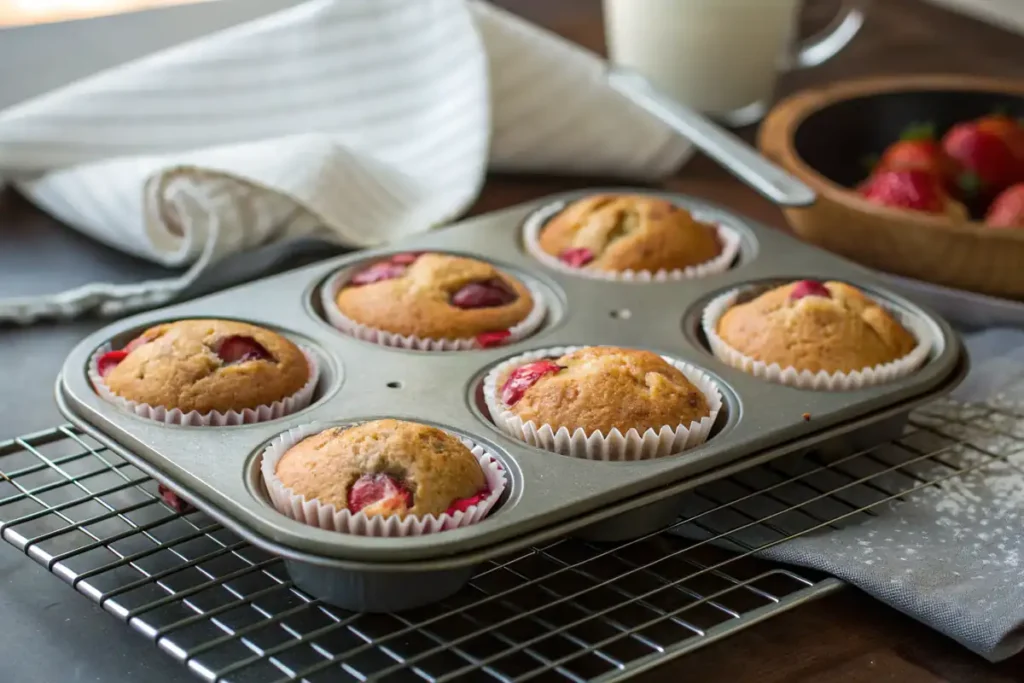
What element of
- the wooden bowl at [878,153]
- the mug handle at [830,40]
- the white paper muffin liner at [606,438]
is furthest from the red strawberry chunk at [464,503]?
the mug handle at [830,40]

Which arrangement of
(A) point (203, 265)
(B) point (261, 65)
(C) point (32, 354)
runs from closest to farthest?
(C) point (32, 354), (A) point (203, 265), (B) point (261, 65)

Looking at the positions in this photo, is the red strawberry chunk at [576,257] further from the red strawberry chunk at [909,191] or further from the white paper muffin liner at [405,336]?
the red strawberry chunk at [909,191]

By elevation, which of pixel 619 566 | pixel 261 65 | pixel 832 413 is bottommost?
pixel 619 566

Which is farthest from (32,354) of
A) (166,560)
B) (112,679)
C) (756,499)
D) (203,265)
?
(756,499)

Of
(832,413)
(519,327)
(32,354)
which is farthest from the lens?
(32,354)

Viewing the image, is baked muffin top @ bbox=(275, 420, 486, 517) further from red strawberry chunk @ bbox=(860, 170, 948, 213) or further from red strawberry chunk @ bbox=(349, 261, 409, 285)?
red strawberry chunk @ bbox=(860, 170, 948, 213)

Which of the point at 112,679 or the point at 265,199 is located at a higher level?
the point at 265,199

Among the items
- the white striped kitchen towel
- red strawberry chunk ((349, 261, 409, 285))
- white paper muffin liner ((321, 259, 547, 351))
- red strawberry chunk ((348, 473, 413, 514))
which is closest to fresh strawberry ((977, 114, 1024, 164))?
the white striped kitchen towel

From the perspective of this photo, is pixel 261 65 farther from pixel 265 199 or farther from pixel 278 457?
pixel 278 457

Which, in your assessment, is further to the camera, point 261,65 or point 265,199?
point 261,65
